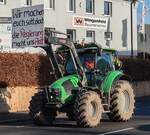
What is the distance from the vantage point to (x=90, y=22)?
44875 millimetres

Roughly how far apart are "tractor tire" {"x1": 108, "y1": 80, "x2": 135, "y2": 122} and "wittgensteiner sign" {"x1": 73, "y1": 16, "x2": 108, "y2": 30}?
22.1 meters

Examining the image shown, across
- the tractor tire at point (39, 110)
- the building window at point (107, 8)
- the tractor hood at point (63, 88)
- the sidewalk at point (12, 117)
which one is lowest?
the sidewalk at point (12, 117)

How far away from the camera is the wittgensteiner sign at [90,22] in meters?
43.7

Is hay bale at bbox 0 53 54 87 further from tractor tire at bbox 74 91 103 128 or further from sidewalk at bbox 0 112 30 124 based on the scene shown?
tractor tire at bbox 74 91 103 128

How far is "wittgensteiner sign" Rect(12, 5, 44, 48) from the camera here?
22.2 meters

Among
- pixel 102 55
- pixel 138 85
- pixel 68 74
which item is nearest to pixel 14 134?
pixel 68 74

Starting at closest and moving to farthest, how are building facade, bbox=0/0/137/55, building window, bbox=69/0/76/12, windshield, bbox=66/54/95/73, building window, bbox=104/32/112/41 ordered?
windshield, bbox=66/54/95/73
building facade, bbox=0/0/137/55
building window, bbox=69/0/76/12
building window, bbox=104/32/112/41

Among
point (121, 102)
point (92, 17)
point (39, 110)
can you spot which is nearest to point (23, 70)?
point (121, 102)

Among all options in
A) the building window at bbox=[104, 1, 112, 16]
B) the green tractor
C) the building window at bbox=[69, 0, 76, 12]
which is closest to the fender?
the green tractor

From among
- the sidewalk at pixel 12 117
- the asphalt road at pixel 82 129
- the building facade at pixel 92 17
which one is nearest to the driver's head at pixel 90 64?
the asphalt road at pixel 82 129

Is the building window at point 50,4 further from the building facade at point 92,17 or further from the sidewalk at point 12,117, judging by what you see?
the sidewalk at point 12,117

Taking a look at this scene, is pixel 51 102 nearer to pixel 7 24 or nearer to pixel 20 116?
pixel 20 116

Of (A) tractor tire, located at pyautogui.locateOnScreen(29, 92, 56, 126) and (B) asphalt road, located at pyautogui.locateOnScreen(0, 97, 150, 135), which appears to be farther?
(A) tractor tire, located at pyautogui.locateOnScreen(29, 92, 56, 126)

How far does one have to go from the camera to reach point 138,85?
39.8m
